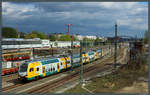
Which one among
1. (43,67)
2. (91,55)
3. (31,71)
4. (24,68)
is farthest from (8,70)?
(91,55)

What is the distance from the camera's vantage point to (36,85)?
17.2m

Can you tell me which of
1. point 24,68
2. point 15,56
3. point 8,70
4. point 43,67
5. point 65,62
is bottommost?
point 8,70

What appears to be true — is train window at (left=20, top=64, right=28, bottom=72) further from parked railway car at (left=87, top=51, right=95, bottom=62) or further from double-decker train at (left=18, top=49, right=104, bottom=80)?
parked railway car at (left=87, top=51, right=95, bottom=62)

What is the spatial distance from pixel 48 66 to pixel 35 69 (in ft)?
8.24

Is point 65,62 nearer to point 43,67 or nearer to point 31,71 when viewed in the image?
point 43,67

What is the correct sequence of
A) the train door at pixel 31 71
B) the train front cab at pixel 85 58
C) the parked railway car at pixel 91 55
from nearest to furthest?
1. the train door at pixel 31 71
2. the train front cab at pixel 85 58
3. the parked railway car at pixel 91 55

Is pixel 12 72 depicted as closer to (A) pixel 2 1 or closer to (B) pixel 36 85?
(B) pixel 36 85

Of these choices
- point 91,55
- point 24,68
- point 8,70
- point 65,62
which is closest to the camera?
point 24,68

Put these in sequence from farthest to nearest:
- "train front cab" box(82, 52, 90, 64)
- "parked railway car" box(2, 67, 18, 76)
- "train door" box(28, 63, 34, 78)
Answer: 1. "train front cab" box(82, 52, 90, 64)
2. "parked railway car" box(2, 67, 18, 76)
3. "train door" box(28, 63, 34, 78)

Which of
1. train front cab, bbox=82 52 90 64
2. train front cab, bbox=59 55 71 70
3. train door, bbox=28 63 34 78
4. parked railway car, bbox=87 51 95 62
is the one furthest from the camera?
parked railway car, bbox=87 51 95 62

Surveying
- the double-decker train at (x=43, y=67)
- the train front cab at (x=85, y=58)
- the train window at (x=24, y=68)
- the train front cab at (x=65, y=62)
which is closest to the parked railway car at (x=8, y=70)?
the double-decker train at (x=43, y=67)

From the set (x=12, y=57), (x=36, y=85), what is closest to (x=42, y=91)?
(x=36, y=85)

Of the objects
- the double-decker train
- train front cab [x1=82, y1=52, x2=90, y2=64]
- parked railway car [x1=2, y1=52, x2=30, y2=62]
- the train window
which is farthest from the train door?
train front cab [x1=82, y1=52, x2=90, y2=64]

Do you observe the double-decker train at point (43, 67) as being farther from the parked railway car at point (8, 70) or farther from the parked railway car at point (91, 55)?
the parked railway car at point (8, 70)
